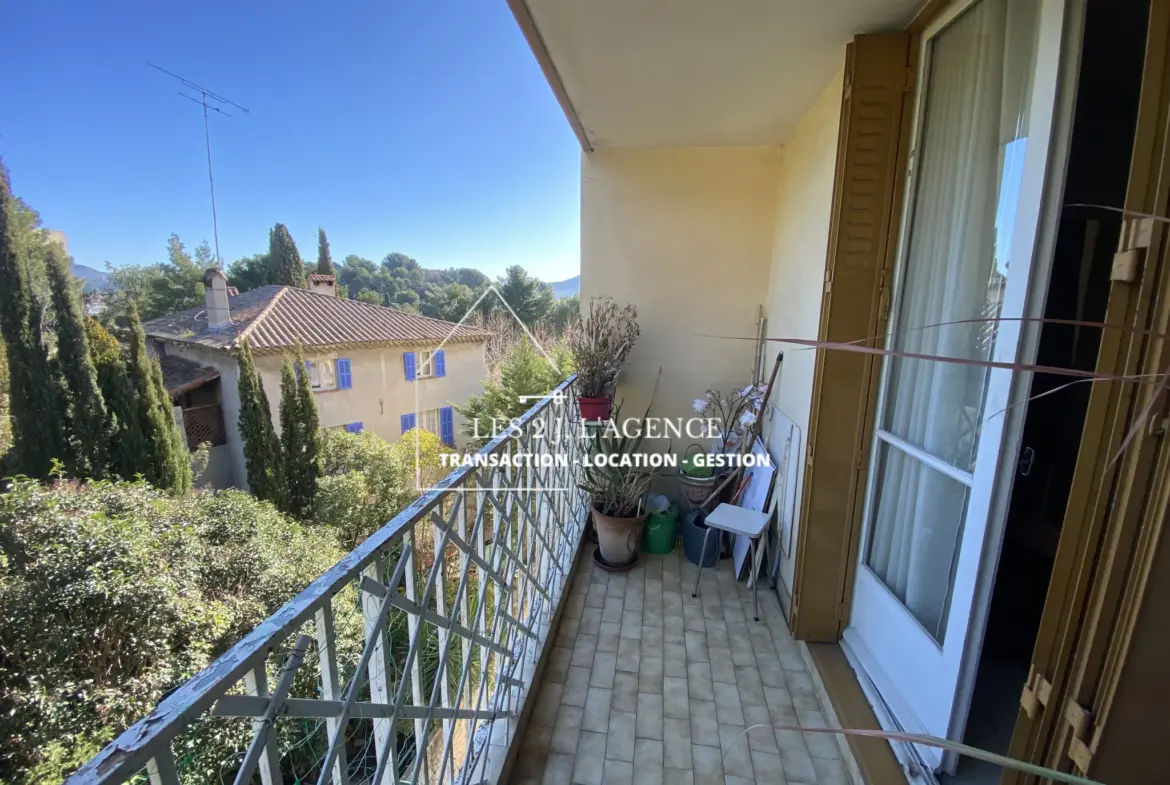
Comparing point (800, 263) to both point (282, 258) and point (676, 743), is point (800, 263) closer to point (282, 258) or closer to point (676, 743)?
point (676, 743)

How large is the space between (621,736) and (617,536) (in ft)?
3.51

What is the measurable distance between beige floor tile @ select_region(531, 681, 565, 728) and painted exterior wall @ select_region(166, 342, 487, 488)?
10353 mm

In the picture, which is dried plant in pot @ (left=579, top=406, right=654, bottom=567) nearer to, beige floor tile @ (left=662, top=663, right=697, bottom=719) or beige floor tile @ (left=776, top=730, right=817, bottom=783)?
beige floor tile @ (left=662, top=663, right=697, bottom=719)

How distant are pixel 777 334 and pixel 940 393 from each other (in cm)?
135

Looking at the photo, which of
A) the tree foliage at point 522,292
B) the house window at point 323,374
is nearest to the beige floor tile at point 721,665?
the house window at point 323,374

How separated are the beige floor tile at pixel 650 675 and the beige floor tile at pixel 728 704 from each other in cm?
22

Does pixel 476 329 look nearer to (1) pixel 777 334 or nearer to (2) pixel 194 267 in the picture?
(1) pixel 777 334

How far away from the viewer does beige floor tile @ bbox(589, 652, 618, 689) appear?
181 cm

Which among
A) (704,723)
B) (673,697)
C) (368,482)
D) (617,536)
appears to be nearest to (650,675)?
(673,697)

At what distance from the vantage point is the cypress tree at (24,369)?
803 cm

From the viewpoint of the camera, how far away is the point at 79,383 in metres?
8.38

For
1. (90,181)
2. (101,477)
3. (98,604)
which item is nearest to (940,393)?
(98,604)

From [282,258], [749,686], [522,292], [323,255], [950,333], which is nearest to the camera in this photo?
[950,333]

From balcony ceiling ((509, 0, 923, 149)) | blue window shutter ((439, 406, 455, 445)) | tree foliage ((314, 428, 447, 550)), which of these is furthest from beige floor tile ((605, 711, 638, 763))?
blue window shutter ((439, 406, 455, 445))
